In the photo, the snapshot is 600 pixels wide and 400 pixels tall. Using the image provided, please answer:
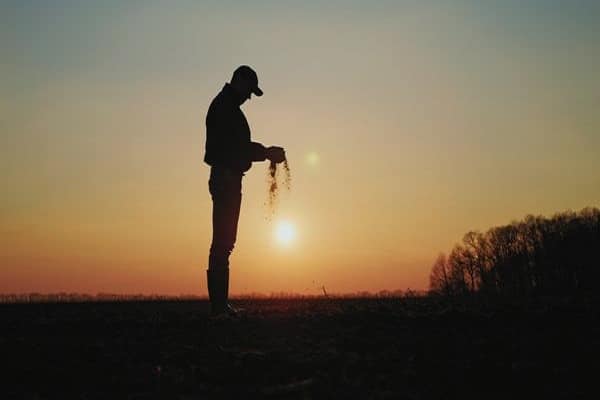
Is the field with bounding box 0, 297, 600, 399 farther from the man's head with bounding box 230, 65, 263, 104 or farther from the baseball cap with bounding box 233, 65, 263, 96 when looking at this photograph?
the baseball cap with bounding box 233, 65, 263, 96

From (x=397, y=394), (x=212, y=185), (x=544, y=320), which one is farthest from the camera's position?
(x=212, y=185)

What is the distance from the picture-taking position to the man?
877 centimetres

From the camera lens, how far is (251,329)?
647cm

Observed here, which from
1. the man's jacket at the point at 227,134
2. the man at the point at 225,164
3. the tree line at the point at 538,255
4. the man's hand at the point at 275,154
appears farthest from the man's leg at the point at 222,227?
the tree line at the point at 538,255

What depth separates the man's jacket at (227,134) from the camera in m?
8.93

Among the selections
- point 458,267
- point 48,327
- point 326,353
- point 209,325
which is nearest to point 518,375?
point 326,353

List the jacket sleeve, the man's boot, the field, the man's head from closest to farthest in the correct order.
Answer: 1. the field
2. the man's boot
3. the man's head
4. the jacket sleeve

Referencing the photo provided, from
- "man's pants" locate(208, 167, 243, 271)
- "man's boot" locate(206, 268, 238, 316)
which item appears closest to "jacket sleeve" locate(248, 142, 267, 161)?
"man's pants" locate(208, 167, 243, 271)

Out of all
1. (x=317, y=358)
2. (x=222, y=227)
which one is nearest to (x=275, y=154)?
(x=222, y=227)

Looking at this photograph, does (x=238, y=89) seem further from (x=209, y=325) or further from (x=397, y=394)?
(x=397, y=394)

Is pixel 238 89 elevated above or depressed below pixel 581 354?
above

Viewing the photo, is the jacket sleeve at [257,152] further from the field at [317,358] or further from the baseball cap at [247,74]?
the field at [317,358]

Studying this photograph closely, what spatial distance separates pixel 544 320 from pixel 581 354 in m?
1.83

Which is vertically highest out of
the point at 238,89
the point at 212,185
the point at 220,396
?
the point at 238,89
